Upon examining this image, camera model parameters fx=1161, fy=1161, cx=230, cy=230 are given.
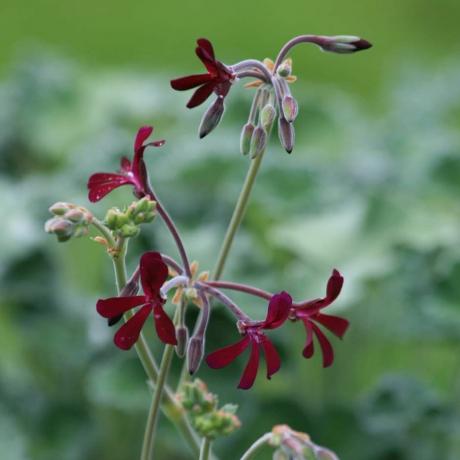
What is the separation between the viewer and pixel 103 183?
117 centimetres

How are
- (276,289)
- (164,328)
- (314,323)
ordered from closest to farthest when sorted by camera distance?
1. (164,328)
2. (314,323)
3. (276,289)

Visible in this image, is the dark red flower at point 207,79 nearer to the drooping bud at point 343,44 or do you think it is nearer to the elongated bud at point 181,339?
the drooping bud at point 343,44

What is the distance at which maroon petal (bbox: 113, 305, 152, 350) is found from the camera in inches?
42.6

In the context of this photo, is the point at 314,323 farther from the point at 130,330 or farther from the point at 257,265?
the point at 257,265

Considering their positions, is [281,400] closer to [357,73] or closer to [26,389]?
[26,389]

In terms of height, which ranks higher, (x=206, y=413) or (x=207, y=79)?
(x=207, y=79)

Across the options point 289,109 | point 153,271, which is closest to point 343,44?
point 289,109

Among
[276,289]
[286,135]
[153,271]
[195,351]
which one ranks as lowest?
[276,289]

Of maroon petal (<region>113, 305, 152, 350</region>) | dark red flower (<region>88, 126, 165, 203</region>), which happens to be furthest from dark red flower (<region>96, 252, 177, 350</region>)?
dark red flower (<region>88, 126, 165, 203</region>)

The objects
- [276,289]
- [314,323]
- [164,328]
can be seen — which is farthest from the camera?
[276,289]

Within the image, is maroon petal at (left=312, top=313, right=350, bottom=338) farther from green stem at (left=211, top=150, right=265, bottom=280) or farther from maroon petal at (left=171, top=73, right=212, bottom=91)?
maroon petal at (left=171, top=73, right=212, bottom=91)

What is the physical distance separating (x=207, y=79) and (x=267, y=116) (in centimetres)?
8

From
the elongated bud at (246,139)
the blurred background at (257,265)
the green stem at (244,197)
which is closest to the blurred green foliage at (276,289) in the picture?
the blurred background at (257,265)

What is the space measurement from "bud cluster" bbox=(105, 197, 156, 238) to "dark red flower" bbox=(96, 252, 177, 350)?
0.18 feet
